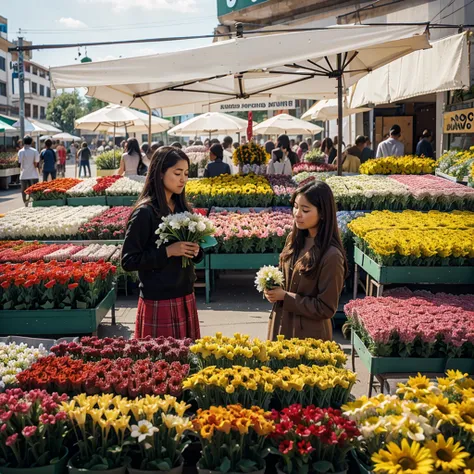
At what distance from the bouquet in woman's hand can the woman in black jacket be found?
57 millimetres

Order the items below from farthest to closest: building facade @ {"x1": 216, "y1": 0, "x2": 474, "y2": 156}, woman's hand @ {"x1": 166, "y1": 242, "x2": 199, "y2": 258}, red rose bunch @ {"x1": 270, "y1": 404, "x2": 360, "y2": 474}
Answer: building facade @ {"x1": 216, "y1": 0, "x2": 474, "y2": 156}
woman's hand @ {"x1": 166, "y1": 242, "x2": 199, "y2": 258}
red rose bunch @ {"x1": 270, "y1": 404, "x2": 360, "y2": 474}

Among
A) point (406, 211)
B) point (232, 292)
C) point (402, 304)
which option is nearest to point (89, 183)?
point (232, 292)

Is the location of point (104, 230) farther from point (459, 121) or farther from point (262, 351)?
point (459, 121)

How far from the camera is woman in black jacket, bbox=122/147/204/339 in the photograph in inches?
166

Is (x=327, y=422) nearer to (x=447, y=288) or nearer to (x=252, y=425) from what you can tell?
(x=252, y=425)

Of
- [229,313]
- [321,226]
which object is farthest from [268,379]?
[229,313]

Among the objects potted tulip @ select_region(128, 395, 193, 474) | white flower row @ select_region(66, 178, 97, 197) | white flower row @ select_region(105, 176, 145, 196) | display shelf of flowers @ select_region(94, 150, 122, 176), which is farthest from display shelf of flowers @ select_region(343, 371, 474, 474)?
display shelf of flowers @ select_region(94, 150, 122, 176)

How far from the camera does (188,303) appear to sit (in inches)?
176

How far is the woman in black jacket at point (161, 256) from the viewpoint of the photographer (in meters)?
4.21

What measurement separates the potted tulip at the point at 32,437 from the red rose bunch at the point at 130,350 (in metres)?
0.84

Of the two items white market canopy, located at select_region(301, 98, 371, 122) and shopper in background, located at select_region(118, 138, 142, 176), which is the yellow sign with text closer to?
white market canopy, located at select_region(301, 98, 371, 122)

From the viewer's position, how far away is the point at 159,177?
169 inches

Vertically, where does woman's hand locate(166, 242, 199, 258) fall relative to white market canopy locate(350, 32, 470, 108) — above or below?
below

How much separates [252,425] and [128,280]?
21.8 ft
